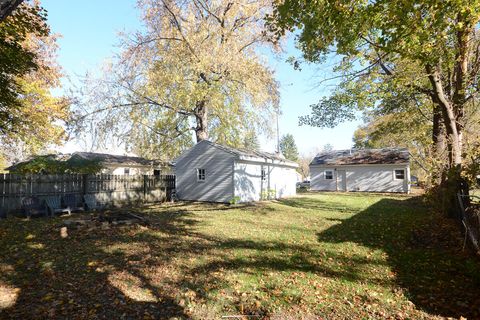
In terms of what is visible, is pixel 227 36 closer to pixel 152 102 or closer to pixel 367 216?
pixel 152 102

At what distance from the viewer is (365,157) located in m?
32.6

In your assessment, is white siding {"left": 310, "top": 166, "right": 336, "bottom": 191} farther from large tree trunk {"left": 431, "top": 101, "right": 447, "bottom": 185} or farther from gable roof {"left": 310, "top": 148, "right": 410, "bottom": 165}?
large tree trunk {"left": 431, "top": 101, "right": 447, "bottom": 185}

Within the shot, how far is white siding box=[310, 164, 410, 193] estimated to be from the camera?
96.0ft

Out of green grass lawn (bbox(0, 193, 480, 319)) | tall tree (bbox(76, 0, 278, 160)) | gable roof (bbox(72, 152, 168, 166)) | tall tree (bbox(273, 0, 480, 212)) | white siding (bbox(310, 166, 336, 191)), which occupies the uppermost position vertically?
tall tree (bbox(76, 0, 278, 160))

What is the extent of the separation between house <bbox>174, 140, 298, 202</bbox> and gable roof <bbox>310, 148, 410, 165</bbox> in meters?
14.0

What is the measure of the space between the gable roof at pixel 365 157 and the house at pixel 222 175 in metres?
14.0

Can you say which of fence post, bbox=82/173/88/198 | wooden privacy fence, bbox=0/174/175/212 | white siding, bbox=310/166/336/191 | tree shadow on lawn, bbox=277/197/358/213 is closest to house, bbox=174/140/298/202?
wooden privacy fence, bbox=0/174/175/212

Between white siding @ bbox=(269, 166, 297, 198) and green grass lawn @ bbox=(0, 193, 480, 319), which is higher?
white siding @ bbox=(269, 166, 297, 198)

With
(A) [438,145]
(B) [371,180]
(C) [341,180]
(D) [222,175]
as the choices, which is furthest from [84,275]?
(C) [341,180]

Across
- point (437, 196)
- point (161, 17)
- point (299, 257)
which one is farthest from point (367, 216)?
point (161, 17)

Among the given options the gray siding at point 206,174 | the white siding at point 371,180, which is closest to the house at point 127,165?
the gray siding at point 206,174

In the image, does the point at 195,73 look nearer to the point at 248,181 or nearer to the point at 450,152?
the point at 248,181

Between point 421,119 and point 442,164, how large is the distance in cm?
1066

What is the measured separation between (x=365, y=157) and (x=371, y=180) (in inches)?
124
